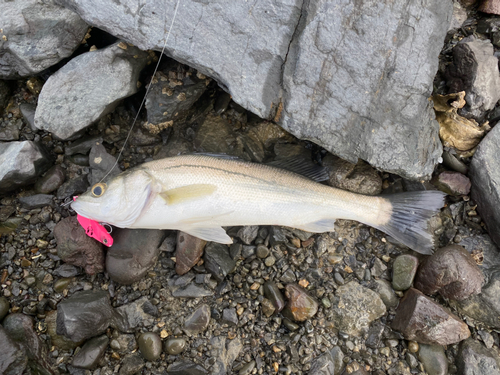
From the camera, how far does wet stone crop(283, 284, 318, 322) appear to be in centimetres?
354

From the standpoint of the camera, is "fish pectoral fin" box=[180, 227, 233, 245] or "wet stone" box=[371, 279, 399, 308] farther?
"wet stone" box=[371, 279, 399, 308]

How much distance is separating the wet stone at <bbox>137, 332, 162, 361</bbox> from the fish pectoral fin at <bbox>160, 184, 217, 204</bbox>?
1.47 m

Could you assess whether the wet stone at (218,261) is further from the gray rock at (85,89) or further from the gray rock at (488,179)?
the gray rock at (488,179)

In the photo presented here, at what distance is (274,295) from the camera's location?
140 inches

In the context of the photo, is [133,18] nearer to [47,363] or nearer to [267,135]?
[267,135]

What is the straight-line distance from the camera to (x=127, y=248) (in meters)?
3.56

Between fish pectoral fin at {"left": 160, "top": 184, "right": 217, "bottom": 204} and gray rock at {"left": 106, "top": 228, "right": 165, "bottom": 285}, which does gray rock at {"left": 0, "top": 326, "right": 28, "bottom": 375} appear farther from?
fish pectoral fin at {"left": 160, "top": 184, "right": 217, "bottom": 204}

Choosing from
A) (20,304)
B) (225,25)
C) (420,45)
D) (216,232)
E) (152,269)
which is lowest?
(20,304)

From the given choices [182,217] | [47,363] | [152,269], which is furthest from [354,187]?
[47,363]

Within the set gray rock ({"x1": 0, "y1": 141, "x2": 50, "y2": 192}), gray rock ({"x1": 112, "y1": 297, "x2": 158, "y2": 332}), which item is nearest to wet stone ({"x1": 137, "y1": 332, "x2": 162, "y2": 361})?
gray rock ({"x1": 112, "y1": 297, "x2": 158, "y2": 332})

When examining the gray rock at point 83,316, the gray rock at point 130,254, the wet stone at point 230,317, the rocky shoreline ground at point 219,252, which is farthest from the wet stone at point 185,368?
the gray rock at point 130,254

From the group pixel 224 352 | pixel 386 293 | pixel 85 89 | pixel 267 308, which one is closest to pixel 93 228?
pixel 85 89

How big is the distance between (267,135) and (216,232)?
1.30m

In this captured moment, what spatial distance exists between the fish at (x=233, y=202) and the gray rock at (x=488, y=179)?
0.52 meters
